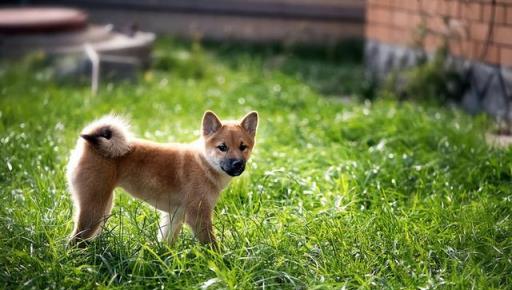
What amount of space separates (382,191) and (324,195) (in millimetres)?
409

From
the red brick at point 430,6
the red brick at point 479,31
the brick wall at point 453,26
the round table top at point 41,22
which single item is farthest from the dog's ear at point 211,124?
the round table top at point 41,22

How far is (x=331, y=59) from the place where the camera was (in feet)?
41.1

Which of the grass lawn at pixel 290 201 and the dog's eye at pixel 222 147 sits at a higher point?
the dog's eye at pixel 222 147

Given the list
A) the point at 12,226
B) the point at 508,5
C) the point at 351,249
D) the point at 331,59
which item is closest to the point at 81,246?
the point at 12,226

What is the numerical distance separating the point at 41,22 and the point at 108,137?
5.86 meters

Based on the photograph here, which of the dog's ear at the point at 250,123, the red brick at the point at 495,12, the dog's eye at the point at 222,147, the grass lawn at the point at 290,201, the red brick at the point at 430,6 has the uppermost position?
the red brick at the point at 495,12

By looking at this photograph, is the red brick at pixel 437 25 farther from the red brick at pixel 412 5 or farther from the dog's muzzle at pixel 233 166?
the dog's muzzle at pixel 233 166

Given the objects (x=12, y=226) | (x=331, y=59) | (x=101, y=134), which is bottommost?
(x=331, y=59)

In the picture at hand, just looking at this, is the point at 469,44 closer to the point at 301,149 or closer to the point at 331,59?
the point at 301,149

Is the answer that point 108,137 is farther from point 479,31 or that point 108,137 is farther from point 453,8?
point 453,8

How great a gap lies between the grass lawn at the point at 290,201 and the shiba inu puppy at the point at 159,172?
5.0 inches

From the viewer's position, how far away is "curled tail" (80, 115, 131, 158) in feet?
15.2

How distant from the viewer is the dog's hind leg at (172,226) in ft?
15.5

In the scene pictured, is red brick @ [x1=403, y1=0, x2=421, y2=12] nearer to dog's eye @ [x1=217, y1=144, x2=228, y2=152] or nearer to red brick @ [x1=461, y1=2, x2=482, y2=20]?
red brick @ [x1=461, y1=2, x2=482, y2=20]
